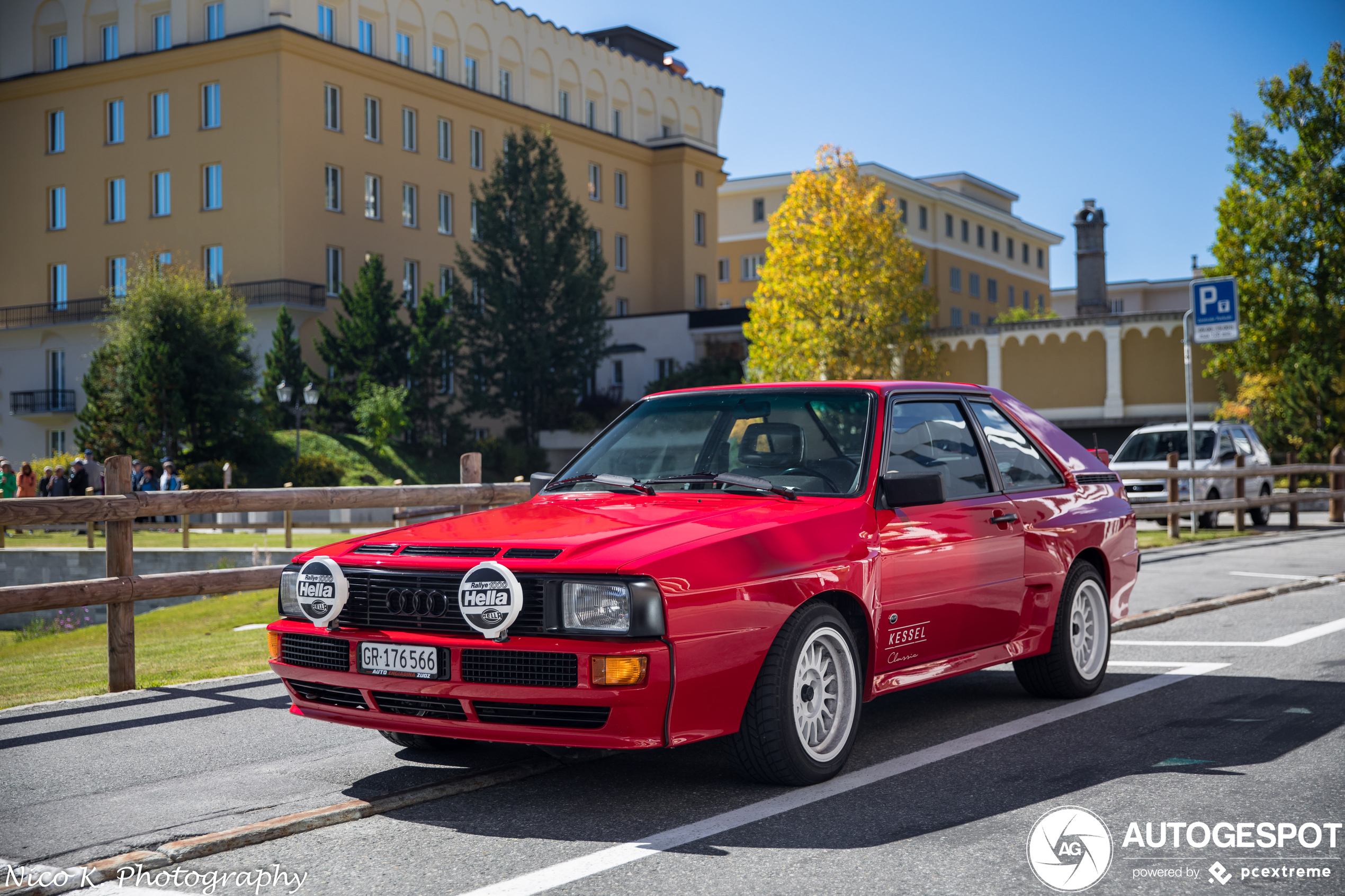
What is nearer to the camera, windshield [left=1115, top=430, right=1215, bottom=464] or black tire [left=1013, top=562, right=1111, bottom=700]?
black tire [left=1013, top=562, right=1111, bottom=700]

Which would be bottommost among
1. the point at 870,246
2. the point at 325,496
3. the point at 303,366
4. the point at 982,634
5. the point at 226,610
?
the point at 226,610

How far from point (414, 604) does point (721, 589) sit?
113 centimetres

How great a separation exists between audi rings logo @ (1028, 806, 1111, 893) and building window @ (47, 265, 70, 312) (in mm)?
59040

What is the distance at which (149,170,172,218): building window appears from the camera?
5400 cm

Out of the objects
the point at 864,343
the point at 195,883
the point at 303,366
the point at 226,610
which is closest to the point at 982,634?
the point at 195,883

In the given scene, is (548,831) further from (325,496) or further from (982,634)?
(325,496)

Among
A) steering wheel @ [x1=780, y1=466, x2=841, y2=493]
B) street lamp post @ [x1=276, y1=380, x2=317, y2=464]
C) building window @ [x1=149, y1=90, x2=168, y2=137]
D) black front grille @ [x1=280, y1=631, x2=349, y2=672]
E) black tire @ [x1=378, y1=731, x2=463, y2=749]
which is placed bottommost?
black tire @ [x1=378, y1=731, x2=463, y2=749]

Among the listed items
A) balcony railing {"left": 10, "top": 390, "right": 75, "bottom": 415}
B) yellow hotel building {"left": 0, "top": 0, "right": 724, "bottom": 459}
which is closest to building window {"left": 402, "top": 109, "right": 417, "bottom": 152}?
yellow hotel building {"left": 0, "top": 0, "right": 724, "bottom": 459}

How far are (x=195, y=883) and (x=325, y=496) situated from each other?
4714 millimetres

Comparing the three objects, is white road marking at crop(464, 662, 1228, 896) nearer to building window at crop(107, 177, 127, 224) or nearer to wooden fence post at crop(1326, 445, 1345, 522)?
wooden fence post at crop(1326, 445, 1345, 522)

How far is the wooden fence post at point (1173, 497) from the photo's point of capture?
754 inches

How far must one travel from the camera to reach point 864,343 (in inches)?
1752

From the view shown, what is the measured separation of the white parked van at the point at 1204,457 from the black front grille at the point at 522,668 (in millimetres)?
18521

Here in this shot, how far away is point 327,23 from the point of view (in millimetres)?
54156
